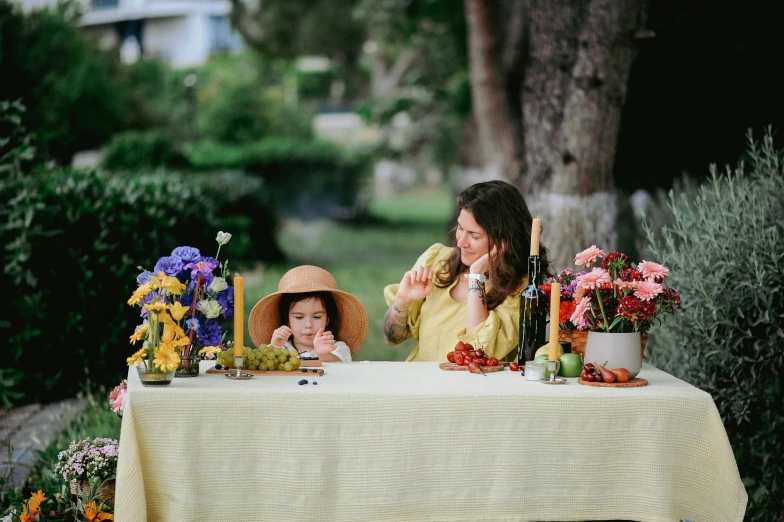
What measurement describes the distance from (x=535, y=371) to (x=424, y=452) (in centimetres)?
53

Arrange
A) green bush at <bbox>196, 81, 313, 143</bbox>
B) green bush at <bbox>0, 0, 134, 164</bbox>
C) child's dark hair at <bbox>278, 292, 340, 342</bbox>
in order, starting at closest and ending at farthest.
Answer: child's dark hair at <bbox>278, 292, 340, 342</bbox>, green bush at <bbox>0, 0, 134, 164</bbox>, green bush at <bbox>196, 81, 313, 143</bbox>

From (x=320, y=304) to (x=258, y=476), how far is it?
3.85 feet

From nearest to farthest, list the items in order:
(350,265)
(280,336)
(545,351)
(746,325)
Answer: (545,351) < (280,336) < (746,325) < (350,265)

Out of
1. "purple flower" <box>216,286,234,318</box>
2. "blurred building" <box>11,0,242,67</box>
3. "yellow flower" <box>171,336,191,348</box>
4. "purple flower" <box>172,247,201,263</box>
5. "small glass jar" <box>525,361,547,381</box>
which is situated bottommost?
"small glass jar" <box>525,361,547,381</box>

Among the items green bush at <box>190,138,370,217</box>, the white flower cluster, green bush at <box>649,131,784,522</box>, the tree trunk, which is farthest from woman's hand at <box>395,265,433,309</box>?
green bush at <box>190,138,370,217</box>

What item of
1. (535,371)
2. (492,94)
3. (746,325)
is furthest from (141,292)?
(492,94)

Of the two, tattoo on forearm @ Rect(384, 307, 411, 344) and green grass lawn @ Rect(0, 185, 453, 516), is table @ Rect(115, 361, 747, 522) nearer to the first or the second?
tattoo on forearm @ Rect(384, 307, 411, 344)

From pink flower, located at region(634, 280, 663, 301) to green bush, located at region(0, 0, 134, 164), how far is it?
4.49 metres

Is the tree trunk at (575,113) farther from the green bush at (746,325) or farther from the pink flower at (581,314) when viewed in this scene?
the pink flower at (581,314)

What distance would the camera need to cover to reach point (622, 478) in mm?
3328

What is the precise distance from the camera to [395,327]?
4352 millimetres

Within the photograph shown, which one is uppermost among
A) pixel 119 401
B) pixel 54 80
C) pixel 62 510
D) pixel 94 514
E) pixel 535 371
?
pixel 54 80

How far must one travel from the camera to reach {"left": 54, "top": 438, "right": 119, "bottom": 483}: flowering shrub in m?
3.78

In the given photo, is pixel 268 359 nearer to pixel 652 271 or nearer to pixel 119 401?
pixel 119 401
